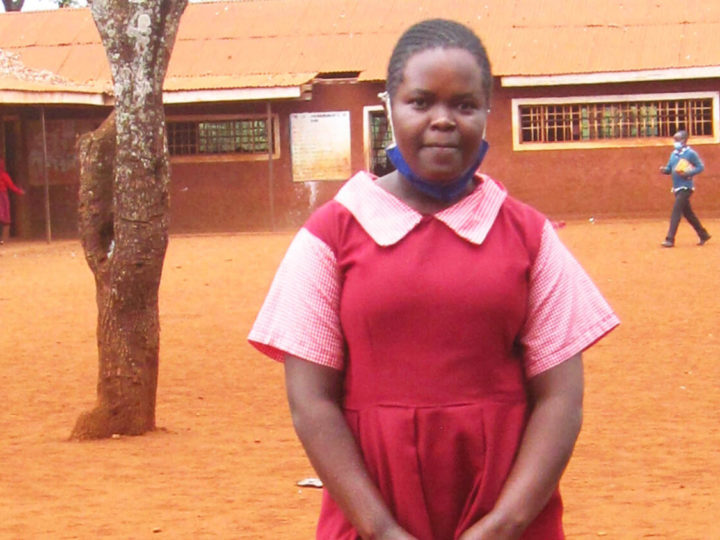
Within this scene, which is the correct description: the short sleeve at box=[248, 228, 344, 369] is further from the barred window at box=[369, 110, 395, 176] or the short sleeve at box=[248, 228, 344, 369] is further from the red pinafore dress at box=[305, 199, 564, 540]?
the barred window at box=[369, 110, 395, 176]

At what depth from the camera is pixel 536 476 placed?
6.64 ft

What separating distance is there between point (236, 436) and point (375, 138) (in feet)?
60.7

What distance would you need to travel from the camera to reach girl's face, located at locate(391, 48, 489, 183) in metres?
2.10

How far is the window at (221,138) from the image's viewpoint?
995 inches

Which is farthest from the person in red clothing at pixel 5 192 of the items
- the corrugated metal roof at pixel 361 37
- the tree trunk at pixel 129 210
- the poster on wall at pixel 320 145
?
the tree trunk at pixel 129 210

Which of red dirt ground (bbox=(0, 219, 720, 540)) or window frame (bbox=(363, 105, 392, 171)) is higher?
window frame (bbox=(363, 105, 392, 171))

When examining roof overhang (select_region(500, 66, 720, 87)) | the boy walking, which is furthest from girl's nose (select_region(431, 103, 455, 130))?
roof overhang (select_region(500, 66, 720, 87))

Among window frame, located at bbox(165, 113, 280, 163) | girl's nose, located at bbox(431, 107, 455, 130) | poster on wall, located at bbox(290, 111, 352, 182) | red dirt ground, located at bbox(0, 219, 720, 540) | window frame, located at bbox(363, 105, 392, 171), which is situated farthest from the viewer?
window frame, located at bbox(165, 113, 280, 163)

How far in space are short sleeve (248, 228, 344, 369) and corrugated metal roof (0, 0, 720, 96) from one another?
850 inches

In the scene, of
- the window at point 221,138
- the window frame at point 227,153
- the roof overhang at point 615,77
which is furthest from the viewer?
the window at point 221,138

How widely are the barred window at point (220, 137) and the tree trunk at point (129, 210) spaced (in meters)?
18.2

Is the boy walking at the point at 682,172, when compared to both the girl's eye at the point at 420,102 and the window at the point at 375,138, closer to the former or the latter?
the window at the point at 375,138

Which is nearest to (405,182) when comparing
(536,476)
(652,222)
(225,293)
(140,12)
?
(536,476)

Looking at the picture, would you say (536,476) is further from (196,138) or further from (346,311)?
(196,138)
